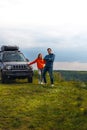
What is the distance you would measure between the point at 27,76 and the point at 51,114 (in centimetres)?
1035

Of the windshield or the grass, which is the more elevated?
the windshield

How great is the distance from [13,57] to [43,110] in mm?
11267

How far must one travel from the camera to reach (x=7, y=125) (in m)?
13.9

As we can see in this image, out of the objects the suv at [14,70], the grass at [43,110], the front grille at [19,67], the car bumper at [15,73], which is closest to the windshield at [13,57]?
the suv at [14,70]

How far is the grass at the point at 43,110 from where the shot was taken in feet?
45.6

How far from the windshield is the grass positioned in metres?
5.71

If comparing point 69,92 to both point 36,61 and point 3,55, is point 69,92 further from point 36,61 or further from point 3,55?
point 3,55

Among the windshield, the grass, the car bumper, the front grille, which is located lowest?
the grass

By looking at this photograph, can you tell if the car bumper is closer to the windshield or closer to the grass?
the windshield

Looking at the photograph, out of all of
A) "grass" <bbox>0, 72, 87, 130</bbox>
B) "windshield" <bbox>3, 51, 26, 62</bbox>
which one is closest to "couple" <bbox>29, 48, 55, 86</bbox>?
"windshield" <bbox>3, 51, 26, 62</bbox>

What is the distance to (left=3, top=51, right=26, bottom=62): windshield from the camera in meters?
26.5

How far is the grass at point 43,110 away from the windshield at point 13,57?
225 inches

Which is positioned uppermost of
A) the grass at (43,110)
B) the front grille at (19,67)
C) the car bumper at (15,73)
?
the front grille at (19,67)

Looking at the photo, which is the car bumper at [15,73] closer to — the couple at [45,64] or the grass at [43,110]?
the couple at [45,64]
